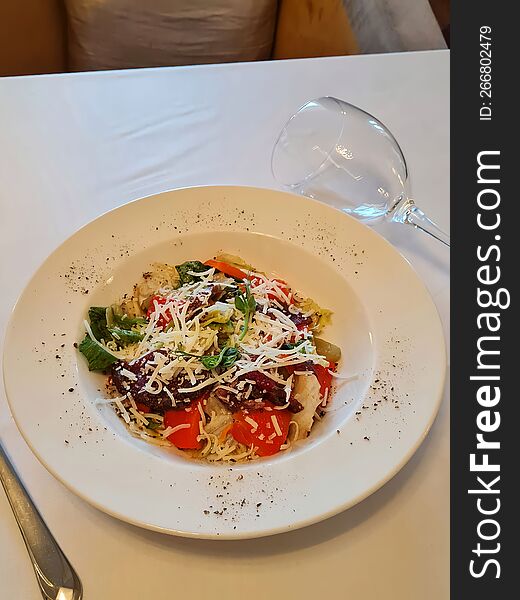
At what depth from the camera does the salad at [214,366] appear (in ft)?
2.86

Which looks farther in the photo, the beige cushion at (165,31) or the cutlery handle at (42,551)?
the beige cushion at (165,31)

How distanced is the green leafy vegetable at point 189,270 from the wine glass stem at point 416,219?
40 centimetres

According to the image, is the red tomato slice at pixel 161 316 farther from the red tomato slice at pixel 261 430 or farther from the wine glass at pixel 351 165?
the wine glass at pixel 351 165

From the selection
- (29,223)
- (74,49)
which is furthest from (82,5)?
(29,223)

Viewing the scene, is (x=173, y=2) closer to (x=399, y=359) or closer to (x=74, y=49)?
(x=74, y=49)

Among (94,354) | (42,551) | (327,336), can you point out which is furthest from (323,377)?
(42,551)

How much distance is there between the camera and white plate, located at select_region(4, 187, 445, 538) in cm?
73

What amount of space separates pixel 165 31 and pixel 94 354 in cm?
175

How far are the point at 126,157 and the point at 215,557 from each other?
2.93 ft

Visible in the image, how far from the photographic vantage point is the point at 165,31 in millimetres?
2279

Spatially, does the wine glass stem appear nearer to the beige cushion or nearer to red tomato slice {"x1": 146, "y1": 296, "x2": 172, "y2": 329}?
red tomato slice {"x1": 146, "y1": 296, "x2": 172, "y2": 329}

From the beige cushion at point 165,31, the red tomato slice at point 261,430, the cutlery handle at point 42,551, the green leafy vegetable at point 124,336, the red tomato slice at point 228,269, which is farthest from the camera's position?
the beige cushion at point 165,31

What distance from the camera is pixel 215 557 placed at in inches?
29.9

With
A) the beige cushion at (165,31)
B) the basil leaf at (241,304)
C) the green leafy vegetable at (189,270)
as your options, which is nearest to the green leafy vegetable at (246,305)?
the basil leaf at (241,304)
